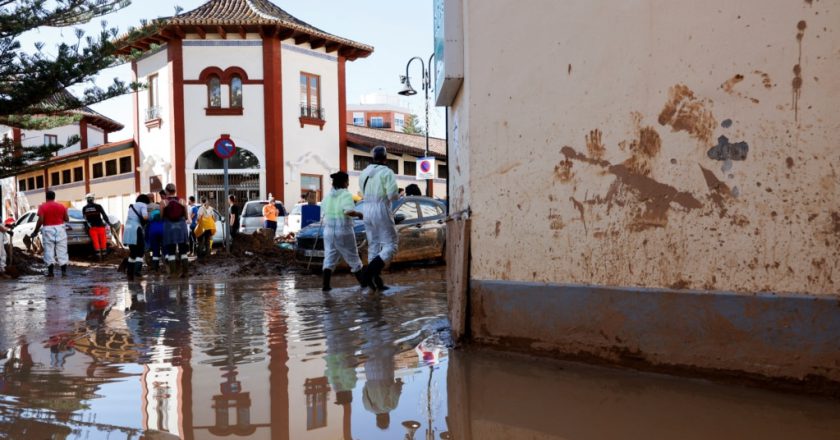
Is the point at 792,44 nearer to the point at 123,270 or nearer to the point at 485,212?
the point at 485,212

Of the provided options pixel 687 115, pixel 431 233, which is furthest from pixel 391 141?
pixel 687 115

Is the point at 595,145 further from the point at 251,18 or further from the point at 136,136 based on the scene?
the point at 136,136

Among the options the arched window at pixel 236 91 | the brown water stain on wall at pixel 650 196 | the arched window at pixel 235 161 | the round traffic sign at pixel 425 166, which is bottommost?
the brown water stain on wall at pixel 650 196

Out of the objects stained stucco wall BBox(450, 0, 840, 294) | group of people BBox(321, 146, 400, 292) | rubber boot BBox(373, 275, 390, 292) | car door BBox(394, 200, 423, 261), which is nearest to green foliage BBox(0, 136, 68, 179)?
car door BBox(394, 200, 423, 261)

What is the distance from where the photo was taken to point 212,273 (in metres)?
15.0

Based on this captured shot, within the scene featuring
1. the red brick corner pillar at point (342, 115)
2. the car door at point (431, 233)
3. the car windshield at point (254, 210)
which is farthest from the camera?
the red brick corner pillar at point (342, 115)

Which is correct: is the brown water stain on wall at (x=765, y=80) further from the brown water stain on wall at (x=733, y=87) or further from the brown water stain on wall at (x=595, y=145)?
the brown water stain on wall at (x=595, y=145)

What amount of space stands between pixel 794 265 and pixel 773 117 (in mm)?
839

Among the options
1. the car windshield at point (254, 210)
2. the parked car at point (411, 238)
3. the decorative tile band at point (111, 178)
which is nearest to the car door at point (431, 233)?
the parked car at point (411, 238)

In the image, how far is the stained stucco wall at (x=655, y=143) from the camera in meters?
4.13

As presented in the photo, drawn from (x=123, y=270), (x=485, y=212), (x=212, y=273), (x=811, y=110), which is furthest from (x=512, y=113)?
(x=123, y=270)

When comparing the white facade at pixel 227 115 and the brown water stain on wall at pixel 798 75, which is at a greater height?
the white facade at pixel 227 115

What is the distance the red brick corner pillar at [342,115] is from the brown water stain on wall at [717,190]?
28774 millimetres

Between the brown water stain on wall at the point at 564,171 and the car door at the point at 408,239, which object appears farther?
the car door at the point at 408,239
